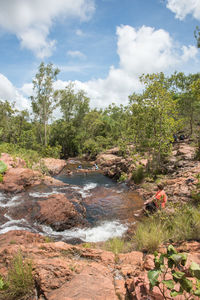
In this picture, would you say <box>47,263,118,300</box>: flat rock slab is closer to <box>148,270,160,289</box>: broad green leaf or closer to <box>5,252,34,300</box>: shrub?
<box>5,252,34,300</box>: shrub

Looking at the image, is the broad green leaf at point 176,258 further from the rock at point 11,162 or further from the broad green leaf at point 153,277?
the rock at point 11,162

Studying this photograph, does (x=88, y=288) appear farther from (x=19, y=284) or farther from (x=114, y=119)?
(x=114, y=119)

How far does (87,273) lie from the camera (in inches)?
120

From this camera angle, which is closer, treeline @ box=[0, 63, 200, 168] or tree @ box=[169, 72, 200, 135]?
treeline @ box=[0, 63, 200, 168]

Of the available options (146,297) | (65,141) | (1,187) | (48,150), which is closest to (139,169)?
(1,187)


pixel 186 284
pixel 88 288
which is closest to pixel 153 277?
pixel 186 284

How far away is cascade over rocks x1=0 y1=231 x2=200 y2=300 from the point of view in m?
2.51

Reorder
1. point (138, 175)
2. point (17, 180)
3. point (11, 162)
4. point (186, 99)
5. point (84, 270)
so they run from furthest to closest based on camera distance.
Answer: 1. point (186, 99)
2. point (138, 175)
3. point (11, 162)
4. point (17, 180)
5. point (84, 270)

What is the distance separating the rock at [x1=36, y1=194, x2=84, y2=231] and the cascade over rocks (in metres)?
3.12

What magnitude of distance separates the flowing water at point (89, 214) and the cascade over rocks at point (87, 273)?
277 centimetres

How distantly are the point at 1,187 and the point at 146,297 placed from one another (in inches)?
436

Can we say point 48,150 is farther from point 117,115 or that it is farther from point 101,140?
point 117,115

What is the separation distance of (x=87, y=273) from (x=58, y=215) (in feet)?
15.5

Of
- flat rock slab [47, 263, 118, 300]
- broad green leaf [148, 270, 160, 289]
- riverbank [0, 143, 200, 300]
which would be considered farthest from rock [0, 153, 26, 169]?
broad green leaf [148, 270, 160, 289]
